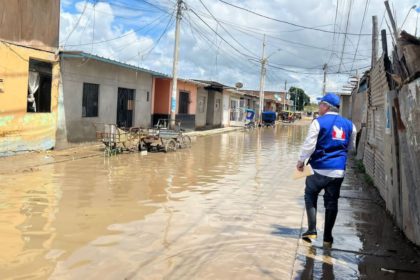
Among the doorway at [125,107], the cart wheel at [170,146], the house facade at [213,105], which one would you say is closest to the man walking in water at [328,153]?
the cart wheel at [170,146]

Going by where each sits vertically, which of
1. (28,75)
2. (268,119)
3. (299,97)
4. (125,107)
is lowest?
(268,119)

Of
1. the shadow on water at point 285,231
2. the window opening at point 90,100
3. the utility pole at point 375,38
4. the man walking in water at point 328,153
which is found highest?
the utility pole at point 375,38

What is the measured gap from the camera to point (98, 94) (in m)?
19.3

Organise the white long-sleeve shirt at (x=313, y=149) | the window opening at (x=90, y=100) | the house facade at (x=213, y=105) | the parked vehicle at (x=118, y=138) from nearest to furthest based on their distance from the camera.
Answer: the white long-sleeve shirt at (x=313, y=149) < the parked vehicle at (x=118, y=138) < the window opening at (x=90, y=100) < the house facade at (x=213, y=105)

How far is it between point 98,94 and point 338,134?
14.8 metres

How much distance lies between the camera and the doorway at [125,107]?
21.4 m

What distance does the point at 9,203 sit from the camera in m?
7.98

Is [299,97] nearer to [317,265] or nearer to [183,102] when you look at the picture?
[183,102]

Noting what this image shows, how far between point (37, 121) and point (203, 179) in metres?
6.68

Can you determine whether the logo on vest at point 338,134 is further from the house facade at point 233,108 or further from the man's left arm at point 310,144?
the house facade at point 233,108

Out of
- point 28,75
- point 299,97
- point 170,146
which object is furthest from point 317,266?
point 299,97

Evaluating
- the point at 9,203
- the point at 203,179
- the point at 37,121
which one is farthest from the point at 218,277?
the point at 37,121

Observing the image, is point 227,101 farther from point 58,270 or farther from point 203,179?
point 58,270

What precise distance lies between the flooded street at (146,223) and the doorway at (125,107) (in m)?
8.77
